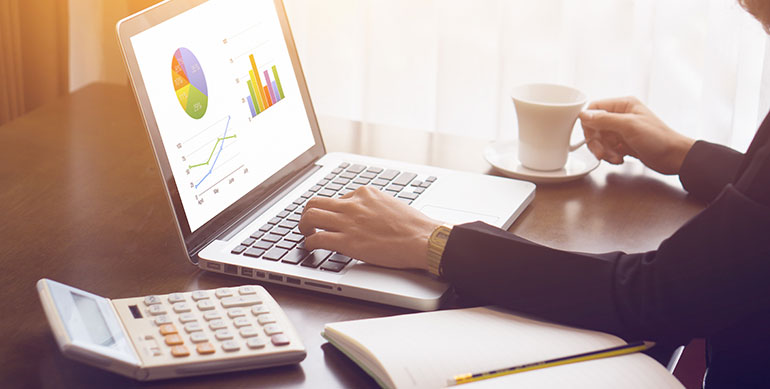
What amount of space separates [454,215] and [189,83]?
1.21ft

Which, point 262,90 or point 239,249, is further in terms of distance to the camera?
point 262,90

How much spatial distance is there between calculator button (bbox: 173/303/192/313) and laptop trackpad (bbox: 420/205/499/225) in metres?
0.38

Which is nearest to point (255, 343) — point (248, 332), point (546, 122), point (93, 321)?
point (248, 332)

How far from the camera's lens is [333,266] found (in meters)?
0.90

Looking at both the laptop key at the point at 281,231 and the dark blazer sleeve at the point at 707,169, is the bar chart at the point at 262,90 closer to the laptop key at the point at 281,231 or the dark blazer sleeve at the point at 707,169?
the laptop key at the point at 281,231

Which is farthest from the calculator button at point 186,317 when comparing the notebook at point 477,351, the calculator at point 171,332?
the notebook at point 477,351

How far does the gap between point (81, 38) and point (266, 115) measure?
3.85 ft

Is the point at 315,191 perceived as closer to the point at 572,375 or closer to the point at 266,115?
the point at 266,115

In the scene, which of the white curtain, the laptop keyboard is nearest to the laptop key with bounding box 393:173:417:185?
the laptop keyboard

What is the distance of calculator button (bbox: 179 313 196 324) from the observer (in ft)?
2.49

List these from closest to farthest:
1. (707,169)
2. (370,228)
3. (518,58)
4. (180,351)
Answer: (180,351), (370,228), (707,169), (518,58)

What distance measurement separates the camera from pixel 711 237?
751 mm

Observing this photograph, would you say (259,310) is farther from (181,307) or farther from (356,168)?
(356,168)

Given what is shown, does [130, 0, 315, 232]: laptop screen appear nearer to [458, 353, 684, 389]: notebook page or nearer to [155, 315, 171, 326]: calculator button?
[155, 315, 171, 326]: calculator button
